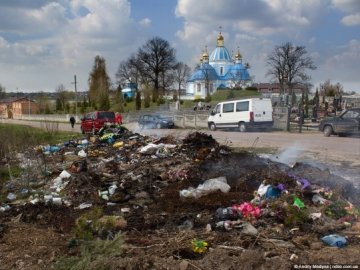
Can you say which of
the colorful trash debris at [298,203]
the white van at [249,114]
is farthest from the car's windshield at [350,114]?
the colorful trash debris at [298,203]

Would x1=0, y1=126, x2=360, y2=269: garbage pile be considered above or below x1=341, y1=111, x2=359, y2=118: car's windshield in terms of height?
below

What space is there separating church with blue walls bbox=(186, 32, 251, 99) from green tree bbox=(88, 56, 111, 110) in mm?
18250

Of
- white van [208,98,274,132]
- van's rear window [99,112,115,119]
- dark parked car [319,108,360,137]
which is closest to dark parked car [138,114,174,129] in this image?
van's rear window [99,112,115,119]

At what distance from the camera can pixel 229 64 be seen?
3617 inches

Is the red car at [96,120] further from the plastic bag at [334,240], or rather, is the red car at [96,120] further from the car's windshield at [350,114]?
the plastic bag at [334,240]

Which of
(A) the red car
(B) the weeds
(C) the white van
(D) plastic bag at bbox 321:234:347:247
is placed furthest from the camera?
(A) the red car

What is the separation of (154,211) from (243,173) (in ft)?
8.08

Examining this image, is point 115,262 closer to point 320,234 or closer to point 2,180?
point 320,234

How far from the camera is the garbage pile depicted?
16.3 ft

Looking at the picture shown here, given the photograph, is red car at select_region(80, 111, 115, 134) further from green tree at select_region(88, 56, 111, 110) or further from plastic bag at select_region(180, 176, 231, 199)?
green tree at select_region(88, 56, 111, 110)

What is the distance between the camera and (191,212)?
7.02 metres

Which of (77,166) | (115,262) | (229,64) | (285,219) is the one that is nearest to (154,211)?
(285,219)

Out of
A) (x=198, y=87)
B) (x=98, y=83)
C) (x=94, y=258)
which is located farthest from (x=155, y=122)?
(x=198, y=87)

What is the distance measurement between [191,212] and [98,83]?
70.4 m
